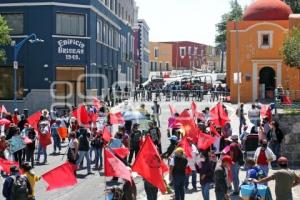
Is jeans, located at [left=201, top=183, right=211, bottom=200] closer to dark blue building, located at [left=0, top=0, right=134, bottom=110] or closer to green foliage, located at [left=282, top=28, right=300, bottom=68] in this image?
green foliage, located at [left=282, top=28, right=300, bottom=68]

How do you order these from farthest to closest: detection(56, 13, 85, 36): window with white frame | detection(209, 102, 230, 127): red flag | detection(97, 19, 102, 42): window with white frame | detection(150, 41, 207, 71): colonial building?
detection(150, 41, 207, 71): colonial building, detection(97, 19, 102, 42): window with white frame, detection(56, 13, 85, 36): window with white frame, detection(209, 102, 230, 127): red flag

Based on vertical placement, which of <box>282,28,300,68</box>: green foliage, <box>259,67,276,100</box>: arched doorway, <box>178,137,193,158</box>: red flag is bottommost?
<box>178,137,193,158</box>: red flag

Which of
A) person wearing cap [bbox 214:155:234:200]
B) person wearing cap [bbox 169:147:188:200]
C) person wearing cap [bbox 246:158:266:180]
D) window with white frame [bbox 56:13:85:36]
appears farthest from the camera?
window with white frame [bbox 56:13:85:36]

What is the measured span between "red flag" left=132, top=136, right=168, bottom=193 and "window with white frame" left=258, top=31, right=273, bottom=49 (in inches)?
1463

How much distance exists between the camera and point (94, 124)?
2470 cm

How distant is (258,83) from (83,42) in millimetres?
14466

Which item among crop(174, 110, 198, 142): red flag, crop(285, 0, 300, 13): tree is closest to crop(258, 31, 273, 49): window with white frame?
crop(285, 0, 300, 13): tree

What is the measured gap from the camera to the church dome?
49.9 m

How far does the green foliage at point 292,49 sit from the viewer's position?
42.0m

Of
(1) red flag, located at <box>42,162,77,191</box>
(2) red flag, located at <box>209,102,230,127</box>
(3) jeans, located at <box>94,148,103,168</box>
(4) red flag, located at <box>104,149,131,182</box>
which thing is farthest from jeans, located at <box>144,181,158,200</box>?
(2) red flag, located at <box>209,102,230,127</box>

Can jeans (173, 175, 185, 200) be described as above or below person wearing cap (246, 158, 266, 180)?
below

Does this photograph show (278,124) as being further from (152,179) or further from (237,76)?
(237,76)

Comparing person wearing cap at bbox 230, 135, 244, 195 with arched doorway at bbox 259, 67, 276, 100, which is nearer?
person wearing cap at bbox 230, 135, 244, 195

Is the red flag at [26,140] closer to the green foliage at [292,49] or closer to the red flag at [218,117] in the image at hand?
the red flag at [218,117]
